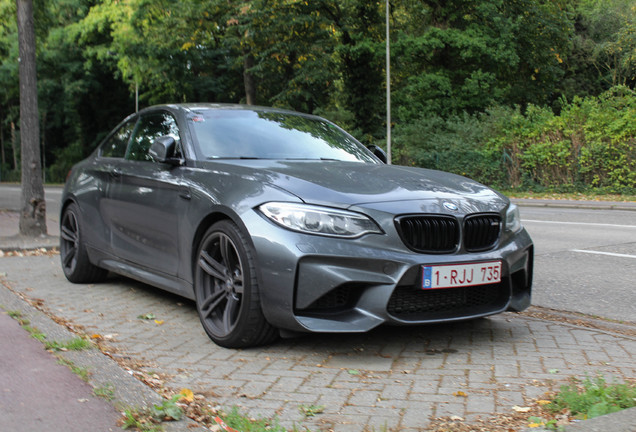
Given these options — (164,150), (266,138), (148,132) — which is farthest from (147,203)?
(266,138)

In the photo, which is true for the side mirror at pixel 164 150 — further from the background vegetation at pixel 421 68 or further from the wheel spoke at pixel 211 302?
the background vegetation at pixel 421 68

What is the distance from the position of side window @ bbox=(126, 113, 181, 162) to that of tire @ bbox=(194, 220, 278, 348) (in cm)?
119

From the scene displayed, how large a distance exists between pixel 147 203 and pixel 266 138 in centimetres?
100

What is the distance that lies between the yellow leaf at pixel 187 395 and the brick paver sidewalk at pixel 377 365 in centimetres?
10

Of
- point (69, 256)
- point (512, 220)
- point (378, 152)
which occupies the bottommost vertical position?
point (69, 256)

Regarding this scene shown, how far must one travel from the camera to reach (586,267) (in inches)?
297

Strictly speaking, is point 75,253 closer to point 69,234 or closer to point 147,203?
point 69,234

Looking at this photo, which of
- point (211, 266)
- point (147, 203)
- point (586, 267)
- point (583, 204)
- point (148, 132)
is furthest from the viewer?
point (583, 204)

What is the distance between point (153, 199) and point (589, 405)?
3288 mm

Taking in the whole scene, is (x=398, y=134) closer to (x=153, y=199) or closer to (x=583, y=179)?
(x=583, y=179)

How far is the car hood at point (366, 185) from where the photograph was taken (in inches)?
157

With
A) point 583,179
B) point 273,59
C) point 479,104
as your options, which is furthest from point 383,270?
point 479,104

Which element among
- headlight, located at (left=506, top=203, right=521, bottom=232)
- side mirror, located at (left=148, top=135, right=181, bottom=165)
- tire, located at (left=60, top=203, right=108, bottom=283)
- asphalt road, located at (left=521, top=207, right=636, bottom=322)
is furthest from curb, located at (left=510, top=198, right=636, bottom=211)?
side mirror, located at (left=148, top=135, right=181, bottom=165)

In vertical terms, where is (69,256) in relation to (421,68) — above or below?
below
